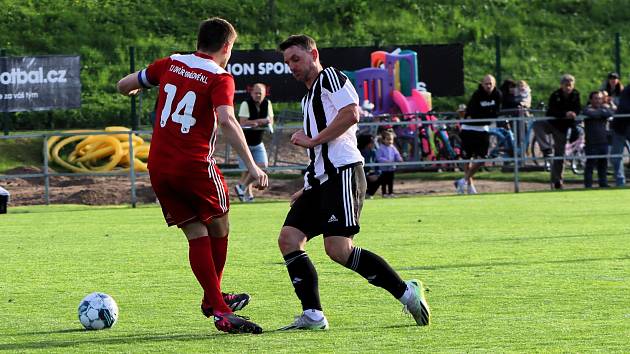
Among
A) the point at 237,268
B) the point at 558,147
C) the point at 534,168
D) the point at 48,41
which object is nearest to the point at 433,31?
the point at 48,41

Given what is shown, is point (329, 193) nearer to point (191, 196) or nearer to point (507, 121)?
point (191, 196)

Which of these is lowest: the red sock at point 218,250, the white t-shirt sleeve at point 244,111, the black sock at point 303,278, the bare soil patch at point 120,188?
the bare soil patch at point 120,188

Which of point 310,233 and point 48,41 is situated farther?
point 48,41

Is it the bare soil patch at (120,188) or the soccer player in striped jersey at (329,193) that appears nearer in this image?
the soccer player in striped jersey at (329,193)

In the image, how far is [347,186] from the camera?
26.7 ft

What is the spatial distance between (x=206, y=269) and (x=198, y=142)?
745 millimetres

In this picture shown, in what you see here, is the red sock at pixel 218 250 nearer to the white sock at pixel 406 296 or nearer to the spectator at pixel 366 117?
the white sock at pixel 406 296

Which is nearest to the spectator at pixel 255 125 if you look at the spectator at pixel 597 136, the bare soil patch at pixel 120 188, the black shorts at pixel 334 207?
the bare soil patch at pixel 120 188

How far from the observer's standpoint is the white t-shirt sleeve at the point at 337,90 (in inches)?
319

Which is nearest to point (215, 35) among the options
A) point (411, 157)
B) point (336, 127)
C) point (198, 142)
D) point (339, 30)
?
point (198, 142)

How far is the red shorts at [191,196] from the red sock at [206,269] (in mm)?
152

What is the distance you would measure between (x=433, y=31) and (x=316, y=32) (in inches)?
148

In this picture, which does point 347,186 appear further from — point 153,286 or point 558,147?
point 558,147

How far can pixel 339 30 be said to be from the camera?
39625mm
